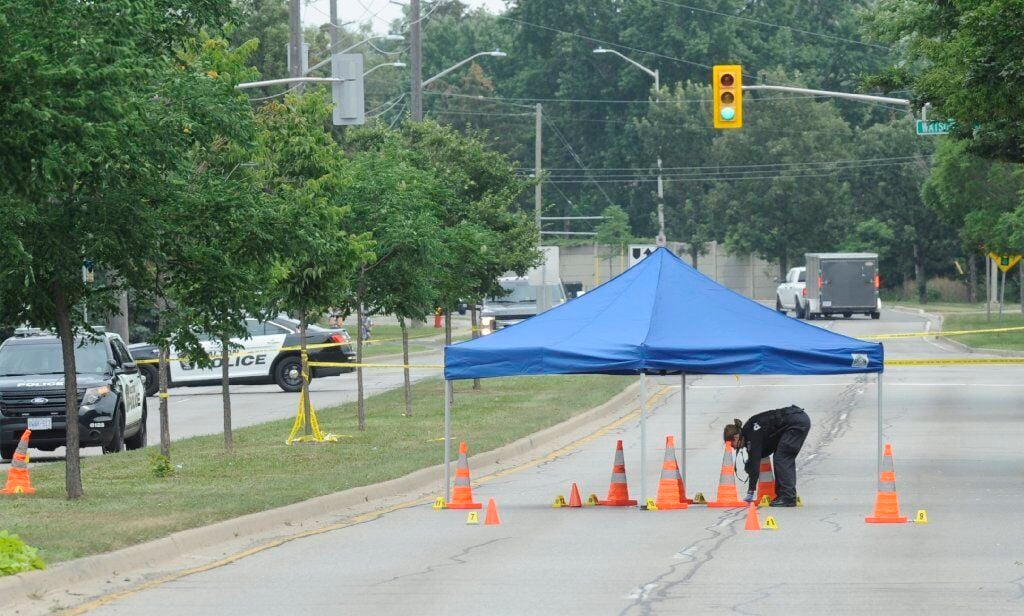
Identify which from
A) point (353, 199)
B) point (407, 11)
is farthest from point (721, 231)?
point (353, 199)

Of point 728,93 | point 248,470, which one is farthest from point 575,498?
point 728,93

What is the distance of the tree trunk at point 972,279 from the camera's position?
82.3 metres

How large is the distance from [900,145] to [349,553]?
7769 centimetres

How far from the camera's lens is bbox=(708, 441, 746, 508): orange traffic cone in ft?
54.6

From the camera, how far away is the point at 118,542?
12.9 metres

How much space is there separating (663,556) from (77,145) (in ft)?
18.7

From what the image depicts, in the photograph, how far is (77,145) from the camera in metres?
12.7

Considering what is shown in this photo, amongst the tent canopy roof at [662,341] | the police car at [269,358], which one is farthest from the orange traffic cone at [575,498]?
the police car at [269,358]

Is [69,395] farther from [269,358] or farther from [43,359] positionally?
[269,358]

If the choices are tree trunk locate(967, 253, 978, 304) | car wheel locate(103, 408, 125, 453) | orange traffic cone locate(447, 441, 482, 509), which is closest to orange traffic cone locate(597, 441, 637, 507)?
orange traffic cone locate(447, 441, 482, 509)

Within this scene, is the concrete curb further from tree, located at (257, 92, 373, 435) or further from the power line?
the power line

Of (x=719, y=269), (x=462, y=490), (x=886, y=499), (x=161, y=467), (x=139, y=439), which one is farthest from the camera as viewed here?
(x=719, y=269)

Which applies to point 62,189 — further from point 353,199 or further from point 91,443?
point 353,199

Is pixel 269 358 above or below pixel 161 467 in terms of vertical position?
above
